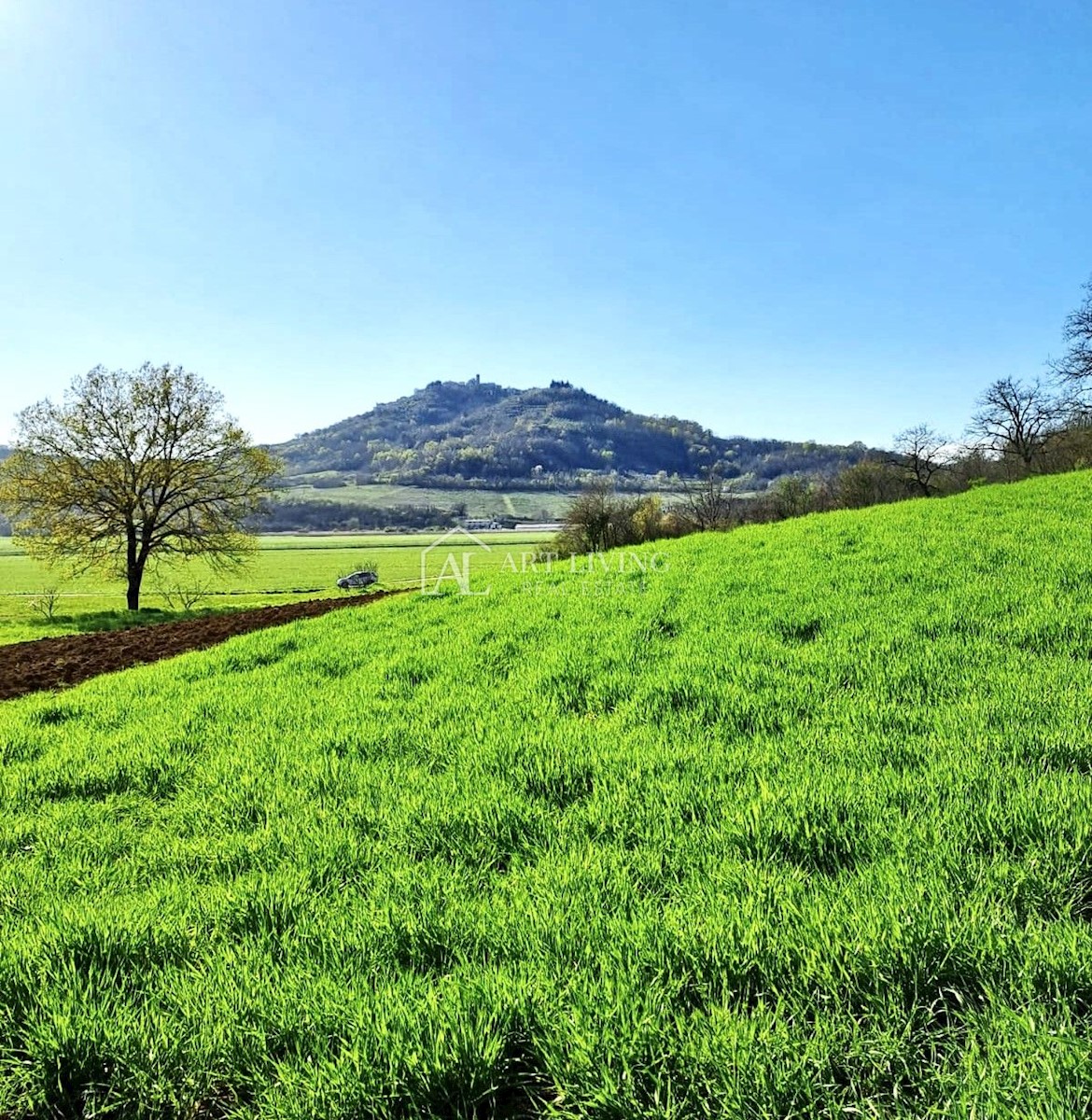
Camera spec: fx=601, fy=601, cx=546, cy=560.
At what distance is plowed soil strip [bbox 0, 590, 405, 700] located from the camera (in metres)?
11.3

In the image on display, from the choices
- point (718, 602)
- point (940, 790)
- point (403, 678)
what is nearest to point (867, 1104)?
point (940, 790)

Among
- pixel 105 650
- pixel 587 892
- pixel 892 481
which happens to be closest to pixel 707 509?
pixel 892 481

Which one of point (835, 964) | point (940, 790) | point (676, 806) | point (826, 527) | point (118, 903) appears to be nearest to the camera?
point (835, 964)

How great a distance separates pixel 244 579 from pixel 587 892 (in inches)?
2324

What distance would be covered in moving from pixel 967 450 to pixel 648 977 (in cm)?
7064

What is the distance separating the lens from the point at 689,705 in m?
5.50

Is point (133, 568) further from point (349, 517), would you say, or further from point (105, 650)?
point (349, 517)

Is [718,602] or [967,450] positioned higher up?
[967,450]

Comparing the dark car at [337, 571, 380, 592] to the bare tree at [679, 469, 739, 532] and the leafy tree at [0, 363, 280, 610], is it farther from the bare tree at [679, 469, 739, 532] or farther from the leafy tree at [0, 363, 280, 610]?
the bare tree at [679, 469, 739, 532]

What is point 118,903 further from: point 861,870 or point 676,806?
point 861,870

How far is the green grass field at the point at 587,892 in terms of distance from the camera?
6.74ft

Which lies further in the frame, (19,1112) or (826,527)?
(826,527)

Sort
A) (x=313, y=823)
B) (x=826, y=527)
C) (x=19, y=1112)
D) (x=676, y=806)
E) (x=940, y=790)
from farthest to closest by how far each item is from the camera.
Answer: (x=826, y=527)
(x=313, y=823)
(x=676, y=806)
(x=940, y=790)
(x=19, y=1112)

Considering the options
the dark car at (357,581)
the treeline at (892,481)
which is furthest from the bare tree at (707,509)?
the dark car at (357,581)
